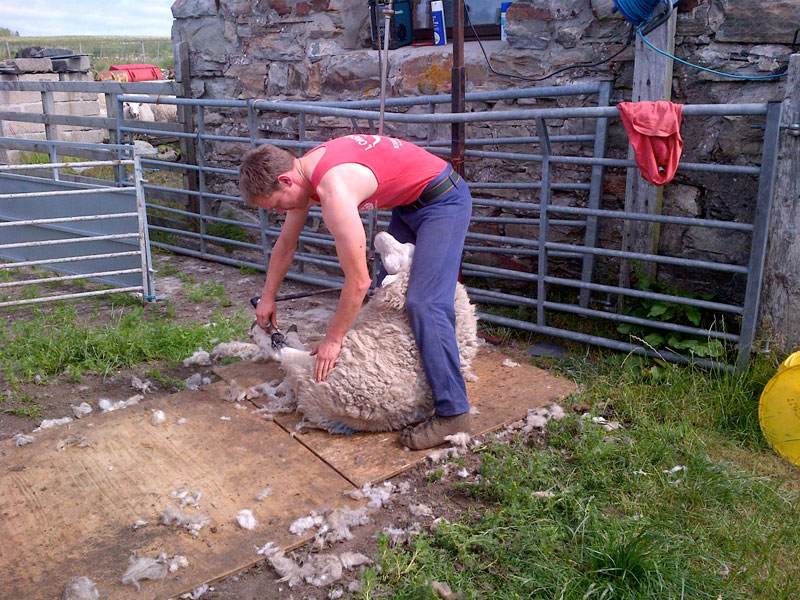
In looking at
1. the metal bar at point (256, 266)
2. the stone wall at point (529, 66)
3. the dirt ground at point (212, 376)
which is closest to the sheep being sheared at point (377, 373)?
the dirt ground at point (212, 376)

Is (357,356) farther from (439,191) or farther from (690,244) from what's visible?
(690,244)

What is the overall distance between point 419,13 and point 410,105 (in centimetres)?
105

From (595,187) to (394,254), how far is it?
164 centimetres

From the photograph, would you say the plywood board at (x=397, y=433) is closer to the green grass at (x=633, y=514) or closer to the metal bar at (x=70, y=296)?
the green grass at (x=633, y=514)

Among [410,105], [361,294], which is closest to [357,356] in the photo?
[361,294]

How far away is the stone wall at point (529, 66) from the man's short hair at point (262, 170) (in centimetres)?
231

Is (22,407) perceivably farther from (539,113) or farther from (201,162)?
(539,113)

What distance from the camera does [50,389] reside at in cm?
398

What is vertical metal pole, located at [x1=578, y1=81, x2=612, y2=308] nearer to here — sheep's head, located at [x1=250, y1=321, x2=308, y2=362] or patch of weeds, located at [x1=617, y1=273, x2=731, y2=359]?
patch of weeds, located at [x1=617, y1=273, x2=731, y2=359]

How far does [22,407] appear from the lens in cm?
374

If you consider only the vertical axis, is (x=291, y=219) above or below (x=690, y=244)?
above

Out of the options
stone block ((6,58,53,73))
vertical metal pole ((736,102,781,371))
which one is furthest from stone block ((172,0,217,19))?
stone block ((6,58,53,73))

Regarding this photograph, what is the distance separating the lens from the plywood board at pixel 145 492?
8.16 feet

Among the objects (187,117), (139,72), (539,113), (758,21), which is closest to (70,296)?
(187,117)
